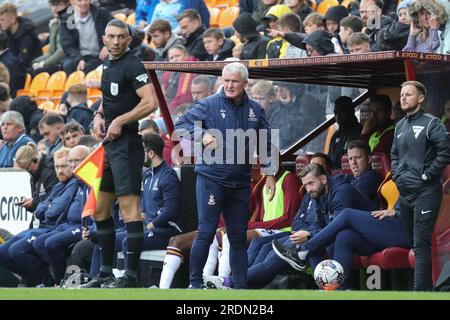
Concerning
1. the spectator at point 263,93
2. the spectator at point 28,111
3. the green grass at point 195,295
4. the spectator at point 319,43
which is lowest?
the green grass at point 195,295

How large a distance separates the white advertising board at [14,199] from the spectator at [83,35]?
15.1ft

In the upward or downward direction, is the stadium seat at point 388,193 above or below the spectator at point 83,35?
below

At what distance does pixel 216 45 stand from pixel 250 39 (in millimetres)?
590

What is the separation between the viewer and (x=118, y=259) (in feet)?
45.2

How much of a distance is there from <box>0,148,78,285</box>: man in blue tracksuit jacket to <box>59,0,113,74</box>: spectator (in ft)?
18.0

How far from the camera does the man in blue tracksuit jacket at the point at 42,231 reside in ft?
48.4

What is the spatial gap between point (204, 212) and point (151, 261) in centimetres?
225

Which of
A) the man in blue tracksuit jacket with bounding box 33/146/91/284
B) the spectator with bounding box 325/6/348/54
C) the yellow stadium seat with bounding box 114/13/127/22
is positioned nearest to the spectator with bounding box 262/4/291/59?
the spectator with bounding box 325/6/348/54

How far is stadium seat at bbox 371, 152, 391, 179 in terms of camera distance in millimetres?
→ 12773

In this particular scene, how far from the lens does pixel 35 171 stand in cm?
1563

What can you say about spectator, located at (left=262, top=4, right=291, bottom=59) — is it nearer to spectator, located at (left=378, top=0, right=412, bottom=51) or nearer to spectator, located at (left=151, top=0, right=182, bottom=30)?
spectator, located at (left=378, top=0, right=412, bottom=51)

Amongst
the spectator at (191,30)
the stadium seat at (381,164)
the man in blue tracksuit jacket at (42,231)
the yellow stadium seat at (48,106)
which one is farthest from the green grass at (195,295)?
the yellow stadium seat at (48,106)

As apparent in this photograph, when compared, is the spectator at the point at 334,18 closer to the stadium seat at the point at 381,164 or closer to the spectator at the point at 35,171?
the stadium seat at the point at 381,164

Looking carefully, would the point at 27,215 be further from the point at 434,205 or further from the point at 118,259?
the point at 434,205
